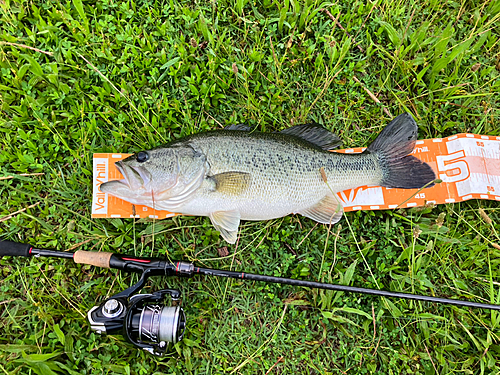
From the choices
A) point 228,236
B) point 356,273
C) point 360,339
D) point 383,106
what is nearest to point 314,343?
point 360,339

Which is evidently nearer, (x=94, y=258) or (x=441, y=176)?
(x=94, y=258)

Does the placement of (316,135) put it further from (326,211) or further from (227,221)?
(227,221)

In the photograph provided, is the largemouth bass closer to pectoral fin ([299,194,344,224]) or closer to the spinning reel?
pectoral fin ([299,194,344,224])

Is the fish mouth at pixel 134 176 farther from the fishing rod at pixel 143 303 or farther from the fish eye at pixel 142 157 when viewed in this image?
the fishing rod at pixel 143 303

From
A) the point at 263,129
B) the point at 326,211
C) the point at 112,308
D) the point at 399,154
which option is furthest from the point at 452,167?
the point at 112,308

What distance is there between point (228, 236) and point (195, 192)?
1.72 feet

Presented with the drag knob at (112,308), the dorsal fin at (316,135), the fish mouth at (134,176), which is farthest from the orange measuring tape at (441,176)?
the drag knob at (112,308)

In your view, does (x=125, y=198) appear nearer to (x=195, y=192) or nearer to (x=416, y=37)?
(x=195, y=192)

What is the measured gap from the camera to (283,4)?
340 centimetres

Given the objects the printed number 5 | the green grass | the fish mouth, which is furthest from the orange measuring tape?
the fish mouth

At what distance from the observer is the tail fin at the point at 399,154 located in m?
3.02

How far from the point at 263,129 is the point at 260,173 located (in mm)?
695

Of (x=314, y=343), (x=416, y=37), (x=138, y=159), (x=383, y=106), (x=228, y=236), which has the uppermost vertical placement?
(x=416, y=37)

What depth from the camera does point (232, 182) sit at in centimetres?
274
